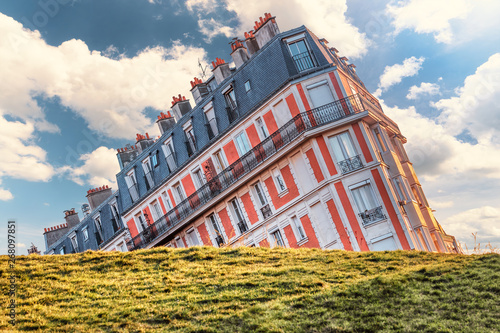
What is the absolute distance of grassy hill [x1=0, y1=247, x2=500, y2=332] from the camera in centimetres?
1068

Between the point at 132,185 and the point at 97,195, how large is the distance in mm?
11637

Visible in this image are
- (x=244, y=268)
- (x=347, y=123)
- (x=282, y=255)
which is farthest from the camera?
(x=347, y=123)

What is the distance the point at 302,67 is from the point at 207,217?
1127cm

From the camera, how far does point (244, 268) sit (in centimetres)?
1532

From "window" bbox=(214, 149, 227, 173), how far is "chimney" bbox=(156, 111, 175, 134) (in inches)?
338

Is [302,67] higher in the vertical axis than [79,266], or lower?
higher

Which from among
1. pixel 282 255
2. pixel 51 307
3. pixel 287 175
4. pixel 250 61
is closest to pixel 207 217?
pixel 287 175

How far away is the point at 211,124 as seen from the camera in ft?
114

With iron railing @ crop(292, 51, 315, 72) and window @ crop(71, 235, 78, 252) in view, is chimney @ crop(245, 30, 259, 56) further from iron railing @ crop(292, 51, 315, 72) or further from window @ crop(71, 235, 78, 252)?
window @ crop(71, 235, 78, 252)

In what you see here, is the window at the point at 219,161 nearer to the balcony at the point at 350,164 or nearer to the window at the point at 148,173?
the window at the point at 148,173

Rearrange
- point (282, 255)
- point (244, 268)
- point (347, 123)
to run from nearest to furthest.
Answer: point (244, 268) < point (282, 255) < point (347, 123)

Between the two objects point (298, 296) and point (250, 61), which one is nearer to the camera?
point (298, 296)

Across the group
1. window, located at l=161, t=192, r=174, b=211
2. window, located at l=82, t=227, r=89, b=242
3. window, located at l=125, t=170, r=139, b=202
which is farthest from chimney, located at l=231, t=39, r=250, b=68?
window, located at l=82, t=227, r=89, b=242

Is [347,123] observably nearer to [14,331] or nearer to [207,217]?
[207,217]
